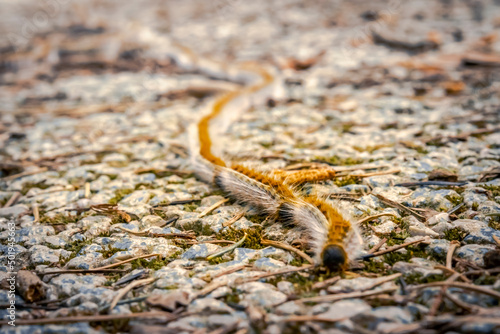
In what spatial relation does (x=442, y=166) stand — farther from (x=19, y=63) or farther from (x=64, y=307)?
(x=19, y=63)

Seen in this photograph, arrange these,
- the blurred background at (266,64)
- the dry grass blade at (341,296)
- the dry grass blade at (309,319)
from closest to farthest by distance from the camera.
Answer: the dry grass blade at (309,319), the dry grass blade at (341,296), the blurred background at (266,64)

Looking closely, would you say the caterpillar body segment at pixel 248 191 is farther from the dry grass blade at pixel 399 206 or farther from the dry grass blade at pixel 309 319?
the dry grass blade at pixel 309 319

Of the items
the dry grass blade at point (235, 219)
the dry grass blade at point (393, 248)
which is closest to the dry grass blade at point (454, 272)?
the dry grass blade at point (393, 248)

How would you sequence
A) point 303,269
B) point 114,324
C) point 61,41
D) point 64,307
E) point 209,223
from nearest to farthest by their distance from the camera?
point 114,324, point 64,307, point 303,269, point 209,223, point 61,41

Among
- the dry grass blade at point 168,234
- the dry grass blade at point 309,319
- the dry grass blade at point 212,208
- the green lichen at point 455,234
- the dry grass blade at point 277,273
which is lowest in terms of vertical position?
the dry grass blade at point 309,319

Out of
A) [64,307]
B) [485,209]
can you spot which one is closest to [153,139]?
[64,307]

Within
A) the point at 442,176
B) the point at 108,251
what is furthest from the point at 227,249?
the point at 442,176

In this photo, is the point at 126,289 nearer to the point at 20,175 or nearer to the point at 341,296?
the point at 341,296
